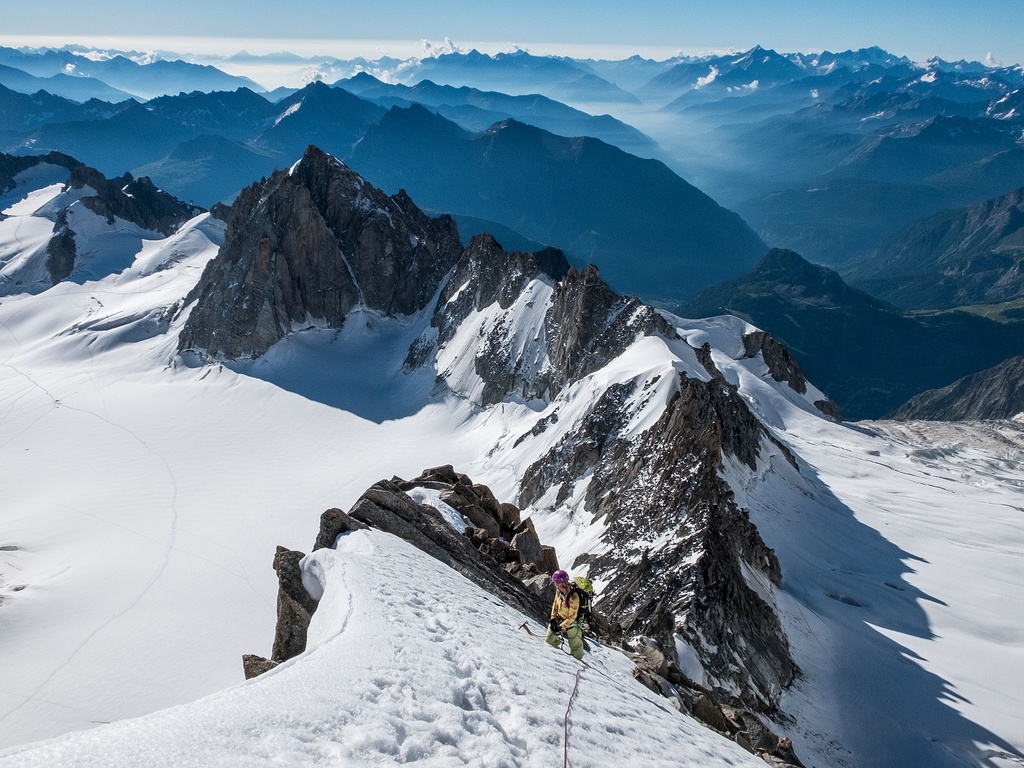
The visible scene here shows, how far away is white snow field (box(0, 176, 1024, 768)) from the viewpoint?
1245 centimetres

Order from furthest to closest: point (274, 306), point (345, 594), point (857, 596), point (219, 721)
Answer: point (274, 306), point (857, 596), point (345, 594), point (219, 721)

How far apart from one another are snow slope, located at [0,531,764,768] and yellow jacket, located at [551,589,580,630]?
0.89 metres

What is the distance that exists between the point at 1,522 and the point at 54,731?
36.9m

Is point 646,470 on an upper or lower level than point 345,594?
lower

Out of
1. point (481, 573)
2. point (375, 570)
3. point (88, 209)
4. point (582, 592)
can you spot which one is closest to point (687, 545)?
point (481, 573)

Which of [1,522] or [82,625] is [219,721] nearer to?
[82,625]

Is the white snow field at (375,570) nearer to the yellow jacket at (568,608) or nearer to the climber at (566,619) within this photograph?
the climber at (566,619)

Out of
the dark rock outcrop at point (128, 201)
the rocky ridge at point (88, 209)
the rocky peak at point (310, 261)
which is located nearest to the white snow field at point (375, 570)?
the rocky peak at point (310, 261)

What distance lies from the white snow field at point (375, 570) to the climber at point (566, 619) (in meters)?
0.70

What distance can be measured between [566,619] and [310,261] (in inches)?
3875

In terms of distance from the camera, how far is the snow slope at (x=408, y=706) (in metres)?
10.1

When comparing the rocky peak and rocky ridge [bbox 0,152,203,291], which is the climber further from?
rocky ridge [bbox 0,152,203,291]

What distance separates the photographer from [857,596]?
43.7 metres

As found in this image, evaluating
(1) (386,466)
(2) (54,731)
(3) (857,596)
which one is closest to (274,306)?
(1) (386,466)
